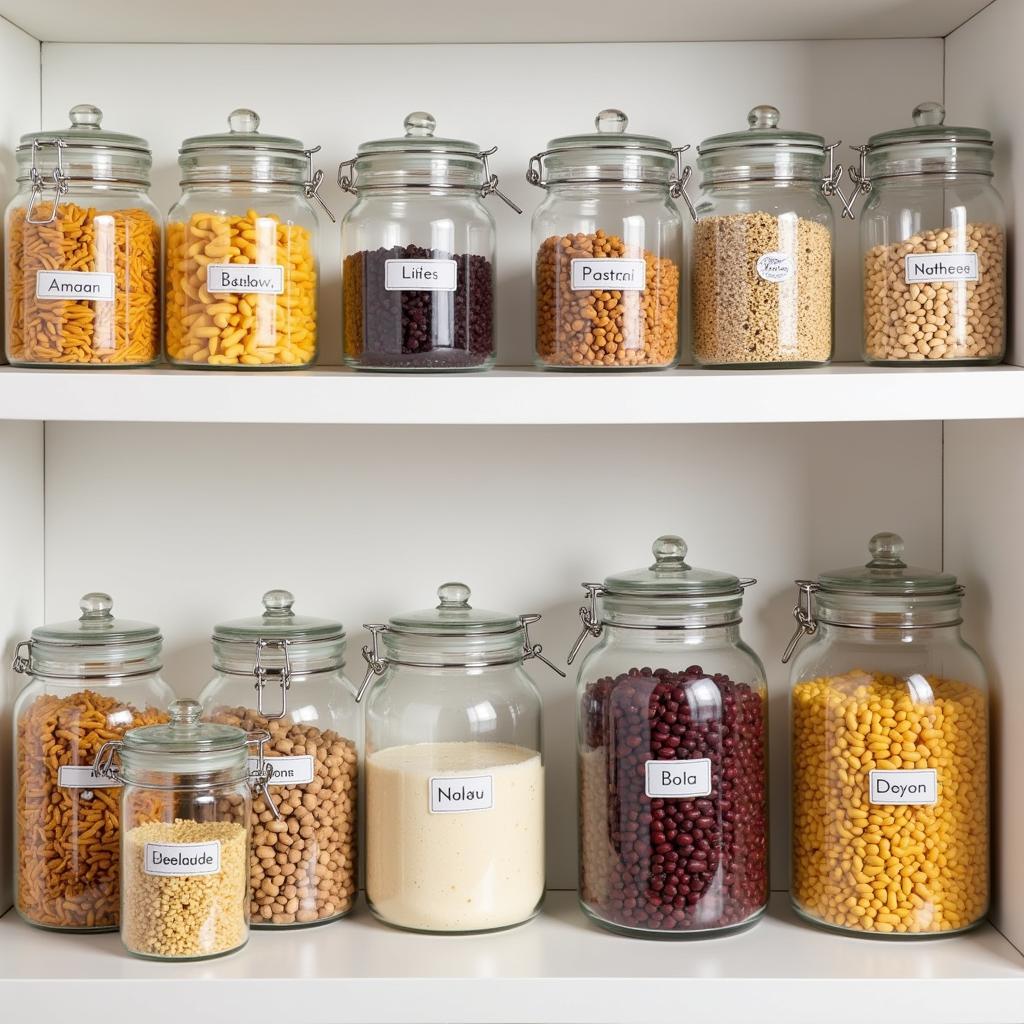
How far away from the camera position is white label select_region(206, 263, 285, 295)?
43.6 inches

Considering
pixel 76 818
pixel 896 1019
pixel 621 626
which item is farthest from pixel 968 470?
pixel 76 818

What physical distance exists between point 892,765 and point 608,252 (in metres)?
0.51

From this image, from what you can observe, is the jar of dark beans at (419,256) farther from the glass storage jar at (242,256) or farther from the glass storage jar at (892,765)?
the glass storage jar at (892,765)

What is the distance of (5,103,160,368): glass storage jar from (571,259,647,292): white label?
0.38m

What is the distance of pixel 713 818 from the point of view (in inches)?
45.1

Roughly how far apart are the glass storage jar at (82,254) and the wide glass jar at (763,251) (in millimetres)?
497

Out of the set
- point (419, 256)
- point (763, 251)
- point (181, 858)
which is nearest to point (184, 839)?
point (181, 858)

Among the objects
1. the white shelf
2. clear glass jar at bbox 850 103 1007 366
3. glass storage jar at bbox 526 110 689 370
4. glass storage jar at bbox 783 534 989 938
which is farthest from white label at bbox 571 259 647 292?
the white shelf

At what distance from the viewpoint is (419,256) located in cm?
113

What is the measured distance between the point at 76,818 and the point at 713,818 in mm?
567

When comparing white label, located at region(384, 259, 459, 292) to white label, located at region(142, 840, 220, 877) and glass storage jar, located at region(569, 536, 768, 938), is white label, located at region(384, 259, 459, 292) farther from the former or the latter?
white label, located at region(142, 840, 220, 877)

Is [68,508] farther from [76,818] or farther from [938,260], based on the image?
[938,260]

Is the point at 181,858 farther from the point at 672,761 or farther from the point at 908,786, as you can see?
the point at 908,786

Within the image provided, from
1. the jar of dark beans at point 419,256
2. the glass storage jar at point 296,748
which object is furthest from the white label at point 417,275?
the glass storage jar at point 296,748
